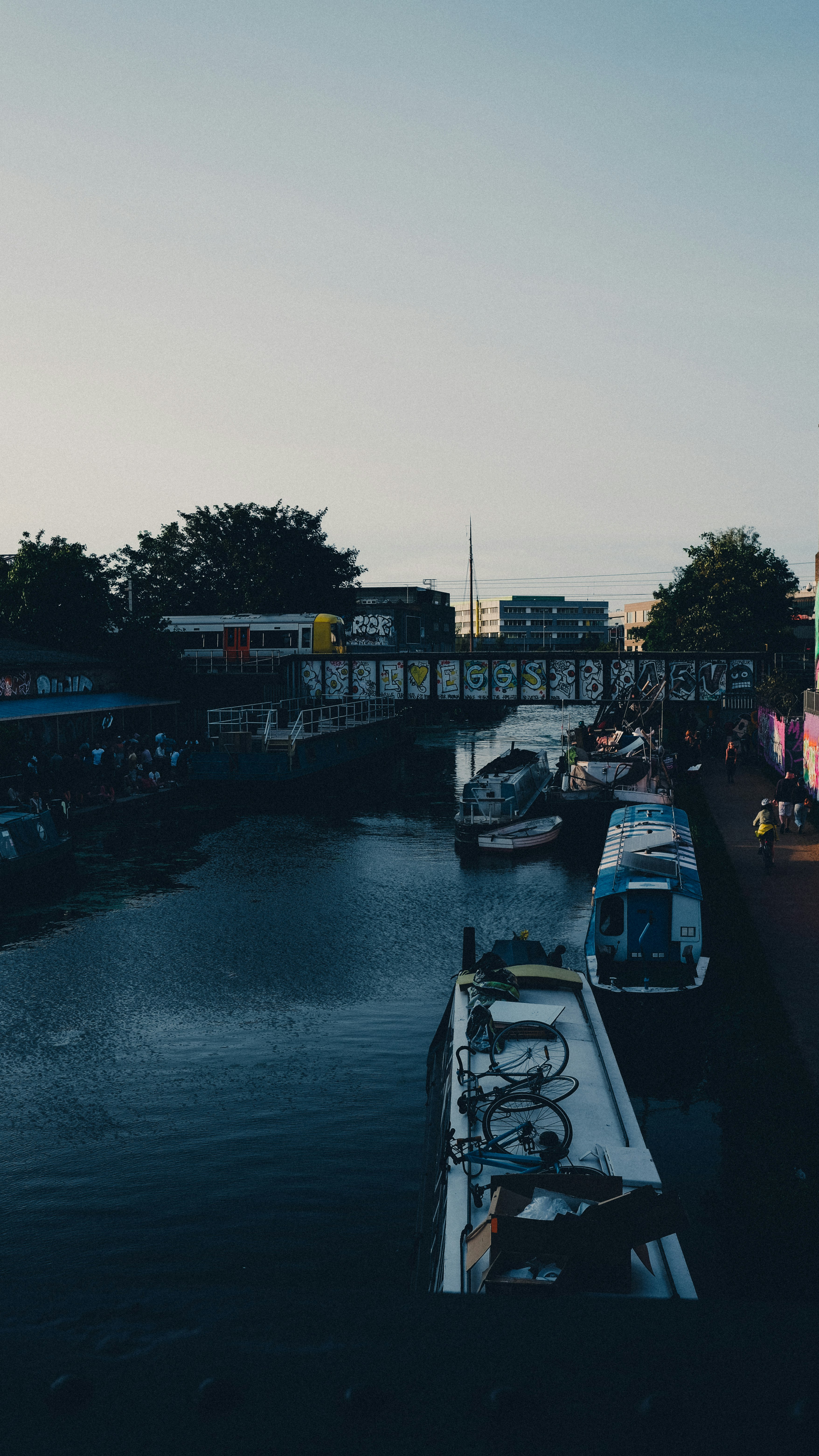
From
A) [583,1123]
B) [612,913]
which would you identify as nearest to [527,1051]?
[583,1123]

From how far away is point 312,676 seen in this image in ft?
264

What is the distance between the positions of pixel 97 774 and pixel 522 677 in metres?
37.4

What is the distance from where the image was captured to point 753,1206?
14.1 metres

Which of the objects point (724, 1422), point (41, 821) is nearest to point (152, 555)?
point (41, 821)

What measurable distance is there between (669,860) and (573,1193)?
1489 centimetres

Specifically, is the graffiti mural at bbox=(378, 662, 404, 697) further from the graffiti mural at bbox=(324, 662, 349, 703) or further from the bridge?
the graffiti mural at bbox=(324, 662, 349, 703)

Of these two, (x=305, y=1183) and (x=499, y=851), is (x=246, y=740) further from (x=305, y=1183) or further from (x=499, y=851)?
(x=305, y=1183)

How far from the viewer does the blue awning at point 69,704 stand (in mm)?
49125

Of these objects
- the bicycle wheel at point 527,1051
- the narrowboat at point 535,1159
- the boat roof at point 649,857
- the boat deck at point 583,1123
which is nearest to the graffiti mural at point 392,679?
the boat roof at point 649,857

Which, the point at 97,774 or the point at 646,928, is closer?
the point at 646,928

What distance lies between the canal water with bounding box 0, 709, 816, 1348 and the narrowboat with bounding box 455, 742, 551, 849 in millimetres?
5834

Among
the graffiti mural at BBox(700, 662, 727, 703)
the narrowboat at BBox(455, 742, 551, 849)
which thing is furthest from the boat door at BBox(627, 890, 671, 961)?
the graffiti mural at BBox(700, 662, 727, 703)

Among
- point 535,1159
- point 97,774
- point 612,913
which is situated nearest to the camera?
point 535,1159

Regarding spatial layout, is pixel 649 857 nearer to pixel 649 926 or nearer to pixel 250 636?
pixel 649 926
